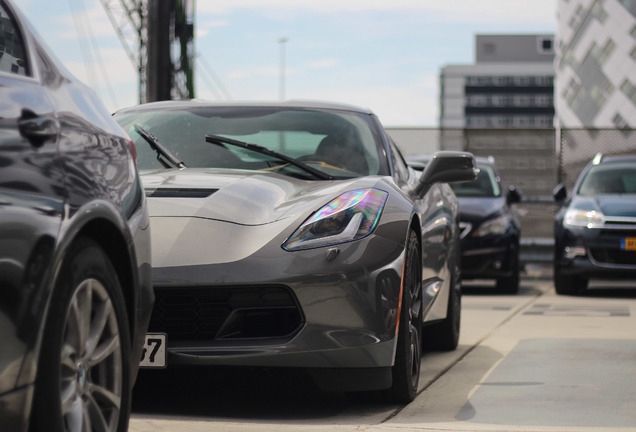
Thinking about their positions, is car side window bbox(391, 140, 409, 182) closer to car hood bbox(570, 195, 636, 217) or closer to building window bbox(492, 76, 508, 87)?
car hood bbox(570, 195, 636, 217)

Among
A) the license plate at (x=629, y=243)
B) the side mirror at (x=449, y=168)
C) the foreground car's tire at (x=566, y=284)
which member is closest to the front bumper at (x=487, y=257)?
the foreground car's tire at (x=566, y=284)

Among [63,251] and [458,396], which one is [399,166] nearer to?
[458,396]

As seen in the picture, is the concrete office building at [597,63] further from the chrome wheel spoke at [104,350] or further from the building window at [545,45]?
the chrome wheel spoke at [104,350]

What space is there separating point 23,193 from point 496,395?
3373mm

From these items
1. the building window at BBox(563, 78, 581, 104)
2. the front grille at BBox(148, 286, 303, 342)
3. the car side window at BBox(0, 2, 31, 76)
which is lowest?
the building window at BBox(563, 78, 581, 104)

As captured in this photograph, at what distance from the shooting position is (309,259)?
489 centimetres

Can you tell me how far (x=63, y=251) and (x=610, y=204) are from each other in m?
10.5

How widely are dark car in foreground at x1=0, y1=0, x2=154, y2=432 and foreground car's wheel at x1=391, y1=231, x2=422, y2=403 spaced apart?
1.80 metres

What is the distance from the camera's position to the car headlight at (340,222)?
4977 mm

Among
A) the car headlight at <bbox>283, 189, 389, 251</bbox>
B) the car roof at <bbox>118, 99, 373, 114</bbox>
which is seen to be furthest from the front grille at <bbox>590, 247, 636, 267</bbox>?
the car headlight at <bbox>283, 189, 389, 251</bbox>

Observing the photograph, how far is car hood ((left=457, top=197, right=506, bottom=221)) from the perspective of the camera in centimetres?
1349

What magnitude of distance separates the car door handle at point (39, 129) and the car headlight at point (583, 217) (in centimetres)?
1014

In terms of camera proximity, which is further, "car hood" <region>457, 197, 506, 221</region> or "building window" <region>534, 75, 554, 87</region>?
"building window" <region>534, 75, 554, 87</region>

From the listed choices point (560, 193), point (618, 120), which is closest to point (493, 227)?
point (560, 193)
